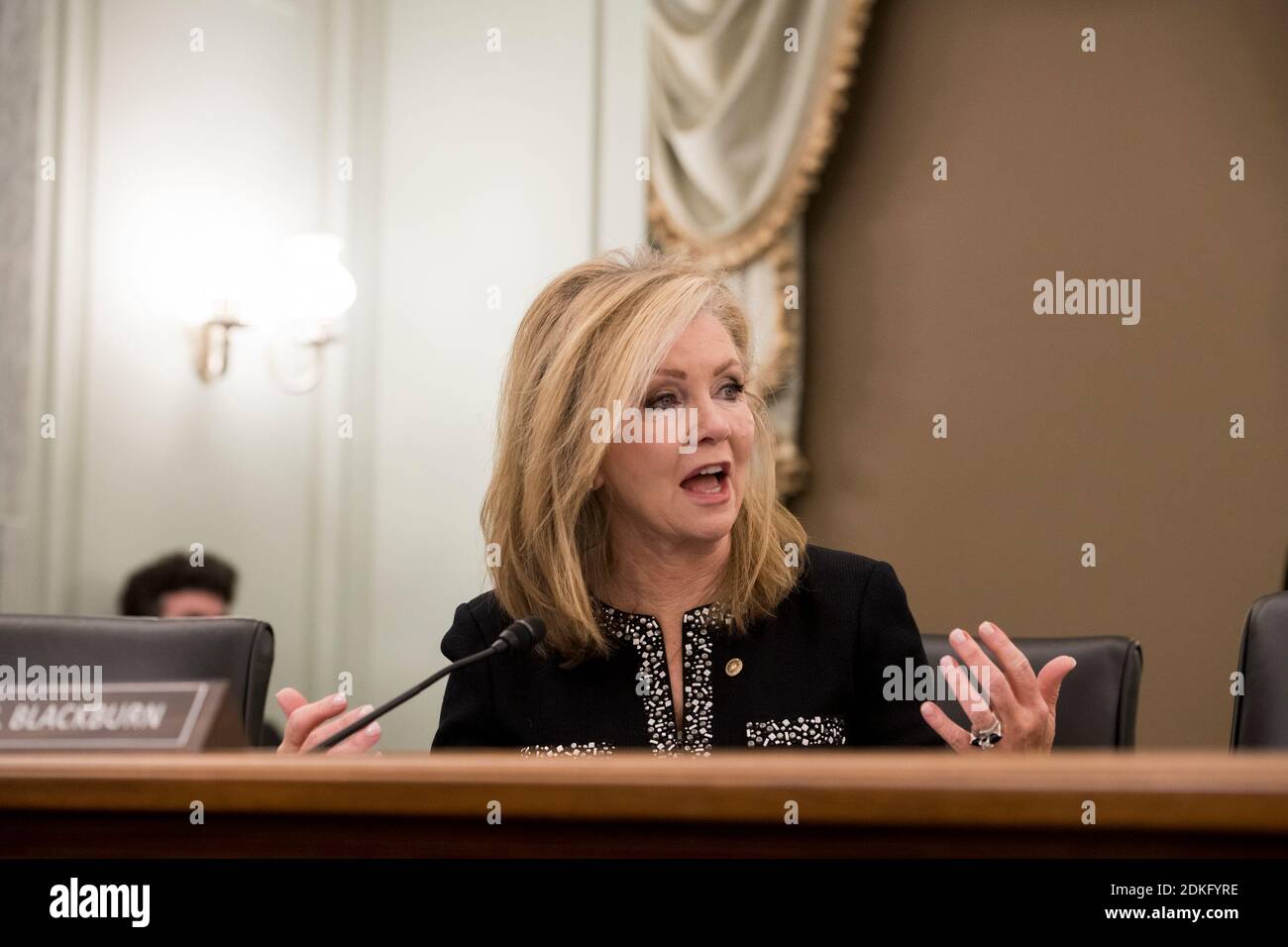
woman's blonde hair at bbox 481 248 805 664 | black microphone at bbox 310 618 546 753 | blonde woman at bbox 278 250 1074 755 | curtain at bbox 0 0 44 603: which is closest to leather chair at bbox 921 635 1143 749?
blonde woman at bbox 278 250 1074 755

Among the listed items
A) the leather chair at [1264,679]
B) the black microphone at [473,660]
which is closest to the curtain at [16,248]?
the black microphone at [473,660]

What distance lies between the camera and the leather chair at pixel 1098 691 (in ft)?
5.02

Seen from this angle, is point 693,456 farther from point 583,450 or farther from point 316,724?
point 316,724

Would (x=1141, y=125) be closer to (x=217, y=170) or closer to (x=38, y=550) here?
(x=217, y=170)

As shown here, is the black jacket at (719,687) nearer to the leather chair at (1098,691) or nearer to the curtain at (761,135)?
the leather chair at (1098,691)

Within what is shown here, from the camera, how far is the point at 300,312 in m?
3.46

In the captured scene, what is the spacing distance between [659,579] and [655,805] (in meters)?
0.96

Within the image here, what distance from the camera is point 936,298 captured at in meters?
3.10

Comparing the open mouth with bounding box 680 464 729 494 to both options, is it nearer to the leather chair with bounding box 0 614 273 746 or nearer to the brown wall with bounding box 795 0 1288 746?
the leather chair with bounding box 0 614 273 746

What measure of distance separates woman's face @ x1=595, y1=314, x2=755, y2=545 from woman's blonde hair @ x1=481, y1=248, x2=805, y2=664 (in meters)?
0.03

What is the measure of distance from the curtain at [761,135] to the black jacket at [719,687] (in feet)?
4.71

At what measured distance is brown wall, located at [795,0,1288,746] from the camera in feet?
9.43
